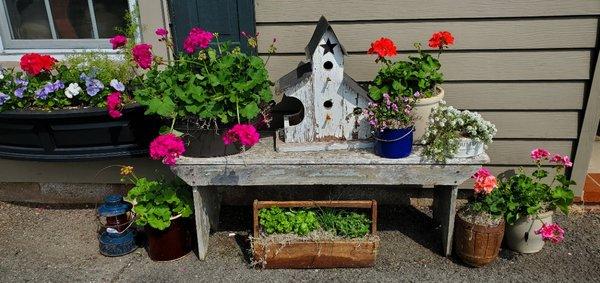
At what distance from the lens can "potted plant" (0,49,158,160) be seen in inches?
117

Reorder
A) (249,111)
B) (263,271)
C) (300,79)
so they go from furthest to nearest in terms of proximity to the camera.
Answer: (263,271) < (300,79) < (249,111)

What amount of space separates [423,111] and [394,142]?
1.05 ft

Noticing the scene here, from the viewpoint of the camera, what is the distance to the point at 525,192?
290 centimetres

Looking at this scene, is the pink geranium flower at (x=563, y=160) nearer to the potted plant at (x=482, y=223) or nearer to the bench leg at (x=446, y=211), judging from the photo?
the potted plant at (x=482, y=223)

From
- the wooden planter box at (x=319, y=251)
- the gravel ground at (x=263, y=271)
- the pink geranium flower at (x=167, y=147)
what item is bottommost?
the gravel ground at (x=263, y=271)

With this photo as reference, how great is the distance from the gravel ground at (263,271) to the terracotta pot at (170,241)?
0.05 meters

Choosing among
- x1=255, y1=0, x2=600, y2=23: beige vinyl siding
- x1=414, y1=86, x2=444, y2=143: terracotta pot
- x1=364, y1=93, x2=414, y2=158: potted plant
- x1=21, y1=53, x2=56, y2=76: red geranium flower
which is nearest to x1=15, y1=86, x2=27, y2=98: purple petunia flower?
x1=21, y1=53, x2=56, y2=76: red geranium flower

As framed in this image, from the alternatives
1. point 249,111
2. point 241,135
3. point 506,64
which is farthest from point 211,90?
point 506,64

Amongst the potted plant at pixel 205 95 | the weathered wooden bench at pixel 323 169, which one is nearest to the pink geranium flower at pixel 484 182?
the weathered wooden bench at pixel 323 169

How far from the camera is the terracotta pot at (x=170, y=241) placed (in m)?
2.99

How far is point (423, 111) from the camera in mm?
2891

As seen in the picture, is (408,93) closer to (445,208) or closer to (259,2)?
(445,208)

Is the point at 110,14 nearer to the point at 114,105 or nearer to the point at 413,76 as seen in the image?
the point at 114,105

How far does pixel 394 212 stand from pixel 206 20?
1.84m
